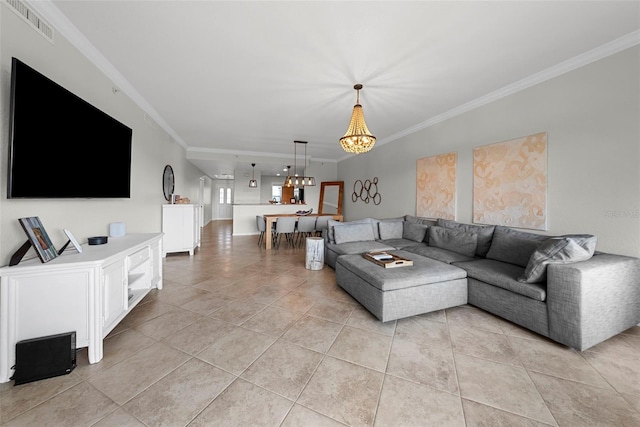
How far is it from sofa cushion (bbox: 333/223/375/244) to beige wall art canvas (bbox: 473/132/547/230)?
5.32ft

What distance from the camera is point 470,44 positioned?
6.99 ft

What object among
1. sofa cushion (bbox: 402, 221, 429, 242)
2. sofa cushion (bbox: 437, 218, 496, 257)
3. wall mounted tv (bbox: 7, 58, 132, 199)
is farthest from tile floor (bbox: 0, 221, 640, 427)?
sofa cushion (bbox: 402, 221, 429, 242)

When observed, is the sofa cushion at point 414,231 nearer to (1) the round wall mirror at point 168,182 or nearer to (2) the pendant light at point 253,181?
(1) the round wall mirror at point 168,182

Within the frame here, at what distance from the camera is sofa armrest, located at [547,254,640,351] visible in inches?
66.0

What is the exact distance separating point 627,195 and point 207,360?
3865mm

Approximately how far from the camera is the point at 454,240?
322 cm

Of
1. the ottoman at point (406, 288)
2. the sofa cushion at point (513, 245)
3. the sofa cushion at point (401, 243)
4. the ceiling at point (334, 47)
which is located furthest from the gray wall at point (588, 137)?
the sofa cushion at point (401, 243)

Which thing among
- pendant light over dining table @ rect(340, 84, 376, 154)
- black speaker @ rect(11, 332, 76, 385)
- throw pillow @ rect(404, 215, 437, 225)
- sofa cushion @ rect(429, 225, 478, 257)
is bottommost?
black speaker @ rect(11, 332, 76, 385)

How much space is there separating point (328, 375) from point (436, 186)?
362 cm

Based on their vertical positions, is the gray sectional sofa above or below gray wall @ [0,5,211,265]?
below

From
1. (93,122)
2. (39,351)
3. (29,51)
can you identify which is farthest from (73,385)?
(29,51)

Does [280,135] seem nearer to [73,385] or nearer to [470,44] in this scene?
[470,44]

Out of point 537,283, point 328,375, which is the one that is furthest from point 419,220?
point 328,375

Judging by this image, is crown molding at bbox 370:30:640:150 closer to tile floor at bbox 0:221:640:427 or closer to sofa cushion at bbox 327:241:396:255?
sofa cushion at bbox 327:241:396:255
